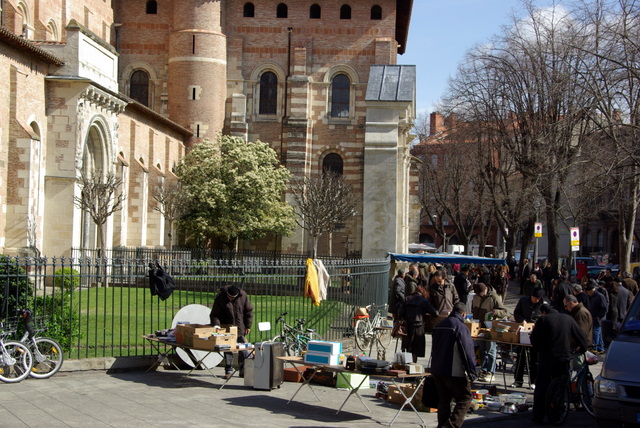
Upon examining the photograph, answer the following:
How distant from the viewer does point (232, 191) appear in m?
40.0

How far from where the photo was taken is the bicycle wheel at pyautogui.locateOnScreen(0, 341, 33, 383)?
12.2m

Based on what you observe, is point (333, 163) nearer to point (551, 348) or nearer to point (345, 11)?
point (345, 11)

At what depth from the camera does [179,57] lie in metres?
44.4

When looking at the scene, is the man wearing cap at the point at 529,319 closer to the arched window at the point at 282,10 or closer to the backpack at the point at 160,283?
the backpack at the point at 160,283

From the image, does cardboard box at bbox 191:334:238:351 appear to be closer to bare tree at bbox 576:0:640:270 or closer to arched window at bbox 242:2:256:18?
bare tree at bbox 576:0:640:270

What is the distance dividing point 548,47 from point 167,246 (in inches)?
777

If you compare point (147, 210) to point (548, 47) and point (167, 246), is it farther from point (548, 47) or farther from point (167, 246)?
point (548, 47)

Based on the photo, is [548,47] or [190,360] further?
[548,47]

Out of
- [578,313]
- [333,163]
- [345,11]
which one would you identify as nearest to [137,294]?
[578,313]

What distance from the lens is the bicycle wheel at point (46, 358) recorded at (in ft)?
41.6

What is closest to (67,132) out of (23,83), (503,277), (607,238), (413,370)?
(23,83)

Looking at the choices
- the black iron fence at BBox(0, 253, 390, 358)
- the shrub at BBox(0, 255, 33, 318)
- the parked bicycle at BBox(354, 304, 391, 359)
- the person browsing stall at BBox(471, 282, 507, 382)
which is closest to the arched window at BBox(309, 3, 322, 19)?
the black iron fence at BBox(0, 253, 390, 358)

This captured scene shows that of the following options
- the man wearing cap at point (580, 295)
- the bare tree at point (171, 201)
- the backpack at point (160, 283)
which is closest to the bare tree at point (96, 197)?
the bare tree at point (171, 201)

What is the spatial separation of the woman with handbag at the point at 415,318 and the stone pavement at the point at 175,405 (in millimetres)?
1808
